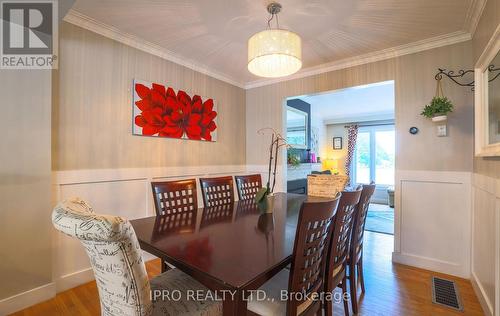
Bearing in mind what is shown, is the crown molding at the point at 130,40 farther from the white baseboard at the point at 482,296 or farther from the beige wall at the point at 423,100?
the white baseboard at the point at 482,296

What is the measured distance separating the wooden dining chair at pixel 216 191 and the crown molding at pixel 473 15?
2.45 metres

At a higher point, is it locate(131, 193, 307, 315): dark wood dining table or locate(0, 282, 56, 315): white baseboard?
locate(131, 193, 307, 315): dark wood dining table

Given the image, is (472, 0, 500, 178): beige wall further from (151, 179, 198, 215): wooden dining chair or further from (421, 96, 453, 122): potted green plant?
(151, 179, 198, 215): wooden dining chair

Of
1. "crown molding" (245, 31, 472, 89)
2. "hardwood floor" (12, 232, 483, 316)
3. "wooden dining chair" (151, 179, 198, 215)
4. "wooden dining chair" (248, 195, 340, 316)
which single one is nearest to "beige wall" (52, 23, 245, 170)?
"wooden dining chair" (151, 179, 198, 215)

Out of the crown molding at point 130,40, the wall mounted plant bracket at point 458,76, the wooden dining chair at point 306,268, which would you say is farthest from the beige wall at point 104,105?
the wall mounted plant bracket at point 458,76

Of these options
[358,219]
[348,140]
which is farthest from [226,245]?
[348,140]

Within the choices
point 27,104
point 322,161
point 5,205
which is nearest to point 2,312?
point 5,205

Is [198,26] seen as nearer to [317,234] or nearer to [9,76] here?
[9,76]

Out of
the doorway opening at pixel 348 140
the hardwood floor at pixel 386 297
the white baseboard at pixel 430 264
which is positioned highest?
the doorway opening at pixel 348 140

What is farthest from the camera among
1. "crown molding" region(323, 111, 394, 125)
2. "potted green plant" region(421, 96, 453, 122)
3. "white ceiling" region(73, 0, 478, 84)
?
"crown molding" region(323, 111, 394, 125)

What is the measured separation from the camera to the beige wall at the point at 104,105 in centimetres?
200

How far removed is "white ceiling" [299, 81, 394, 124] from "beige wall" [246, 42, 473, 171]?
113 centimetres

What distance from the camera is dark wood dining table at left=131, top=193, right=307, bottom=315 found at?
2.67ft

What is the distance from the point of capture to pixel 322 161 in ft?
21.7
